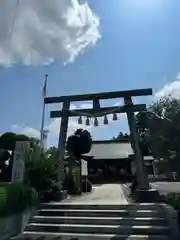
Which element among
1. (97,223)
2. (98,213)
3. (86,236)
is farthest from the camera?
(98,213)

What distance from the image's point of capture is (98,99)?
16109 mm

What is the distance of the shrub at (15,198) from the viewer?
Answer: 30.2ft

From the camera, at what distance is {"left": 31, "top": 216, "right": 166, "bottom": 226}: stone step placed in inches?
385

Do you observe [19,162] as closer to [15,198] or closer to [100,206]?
[15,198]

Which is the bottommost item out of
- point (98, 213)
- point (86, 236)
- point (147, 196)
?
point (86, 236)

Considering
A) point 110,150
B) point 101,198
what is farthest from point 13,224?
point 110,150

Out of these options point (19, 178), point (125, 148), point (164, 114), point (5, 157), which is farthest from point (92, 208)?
point (125, 148)

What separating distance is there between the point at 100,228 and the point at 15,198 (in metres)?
2.68

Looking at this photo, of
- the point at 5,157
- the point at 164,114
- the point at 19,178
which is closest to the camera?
the point at 164,114

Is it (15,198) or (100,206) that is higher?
(15,198)

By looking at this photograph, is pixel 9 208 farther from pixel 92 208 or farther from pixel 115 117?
pixel 115 117

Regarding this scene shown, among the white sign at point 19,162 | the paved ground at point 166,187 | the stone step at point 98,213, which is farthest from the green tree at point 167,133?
the paved ground at point 166,187

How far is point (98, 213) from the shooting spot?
421 inches

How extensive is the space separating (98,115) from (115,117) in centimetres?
86
